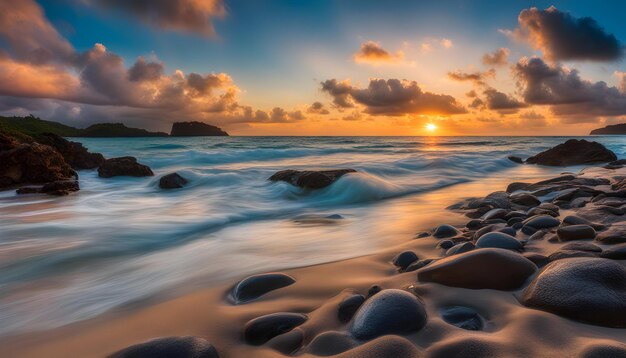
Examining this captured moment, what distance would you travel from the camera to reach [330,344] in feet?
5.14

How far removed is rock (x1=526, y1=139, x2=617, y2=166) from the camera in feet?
41.0

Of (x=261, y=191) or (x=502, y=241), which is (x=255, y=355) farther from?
(x=261, y=191)

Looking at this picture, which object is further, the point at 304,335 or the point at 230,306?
the point at 230,306

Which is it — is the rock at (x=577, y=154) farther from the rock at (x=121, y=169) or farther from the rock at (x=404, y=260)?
the rock at (x=121, y=169)

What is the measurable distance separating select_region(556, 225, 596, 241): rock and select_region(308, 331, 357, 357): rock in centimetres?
219

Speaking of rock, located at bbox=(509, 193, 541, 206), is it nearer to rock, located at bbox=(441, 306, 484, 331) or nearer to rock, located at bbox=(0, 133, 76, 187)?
rock, located at bbox=(441, 306, 484, 331)

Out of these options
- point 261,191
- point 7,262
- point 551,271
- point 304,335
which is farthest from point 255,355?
point 261,191

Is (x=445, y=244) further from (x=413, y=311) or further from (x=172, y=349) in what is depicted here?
(x=172, y=349)

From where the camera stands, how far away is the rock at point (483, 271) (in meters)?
1.97

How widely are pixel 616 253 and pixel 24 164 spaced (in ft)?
36.7

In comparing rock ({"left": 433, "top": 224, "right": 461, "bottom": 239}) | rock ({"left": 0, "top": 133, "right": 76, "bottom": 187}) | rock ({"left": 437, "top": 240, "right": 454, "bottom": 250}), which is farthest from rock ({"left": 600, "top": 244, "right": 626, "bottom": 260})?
rock ({"left": 0, "top": 133, "right": 76, "bottom": 187})

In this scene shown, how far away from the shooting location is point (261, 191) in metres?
8.46

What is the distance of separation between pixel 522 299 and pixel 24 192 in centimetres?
917

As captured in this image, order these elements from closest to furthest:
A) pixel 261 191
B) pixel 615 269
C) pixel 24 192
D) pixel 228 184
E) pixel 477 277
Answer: pixel 615 269
pixel 477 277
pixel 24 192
pixel 261 191
pixel 228 184
